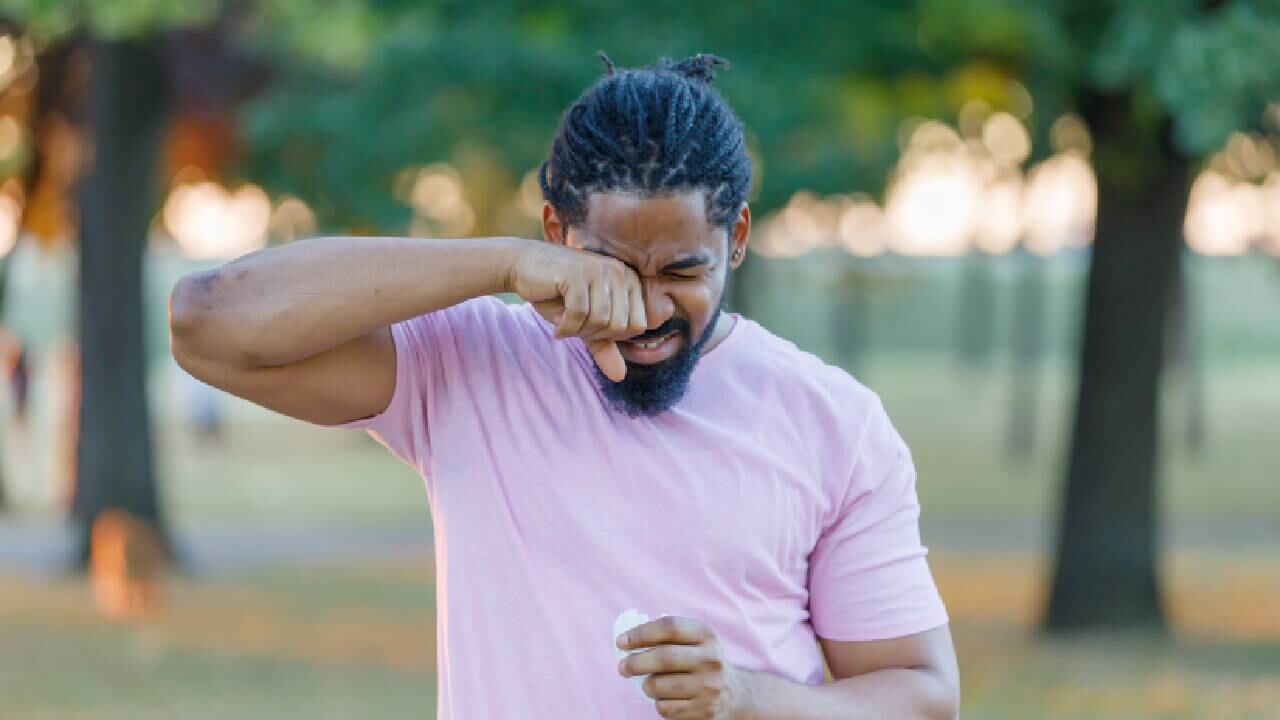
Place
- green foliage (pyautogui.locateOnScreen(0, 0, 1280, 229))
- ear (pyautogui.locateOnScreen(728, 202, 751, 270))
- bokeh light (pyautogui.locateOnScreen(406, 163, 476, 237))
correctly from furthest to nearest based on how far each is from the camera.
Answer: bokeh light (pyautogui.locateOnScreen(406, 163, 476, 237)), green foliage (pyautogui.locateOnScreen(0, 0, 1280, 229)), ear (pyautogui.locateOnScreen(728, 202, 751, 270))

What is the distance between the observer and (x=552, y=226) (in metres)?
2.53

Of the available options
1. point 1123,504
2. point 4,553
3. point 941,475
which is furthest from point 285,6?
point 941,475

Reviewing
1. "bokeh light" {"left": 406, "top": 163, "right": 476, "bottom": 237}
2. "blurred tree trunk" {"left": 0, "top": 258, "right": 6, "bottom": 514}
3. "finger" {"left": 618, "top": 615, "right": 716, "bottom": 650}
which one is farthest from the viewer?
"bokeh light" {"left": 406, "top": 163, "right": 476, "bottom": 237}

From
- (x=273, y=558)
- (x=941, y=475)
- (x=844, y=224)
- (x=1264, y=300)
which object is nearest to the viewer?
(x=273, y=558)

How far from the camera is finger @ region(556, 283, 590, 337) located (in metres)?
2.23

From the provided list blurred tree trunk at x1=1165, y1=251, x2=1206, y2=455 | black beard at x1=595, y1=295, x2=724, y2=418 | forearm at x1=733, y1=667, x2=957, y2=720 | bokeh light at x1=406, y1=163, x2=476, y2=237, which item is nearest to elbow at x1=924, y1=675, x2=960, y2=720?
forearm at x1=733, y1=667, x2=957, y2=720

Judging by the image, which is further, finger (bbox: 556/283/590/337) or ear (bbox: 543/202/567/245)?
ear (bbox: 543/202/567/245)

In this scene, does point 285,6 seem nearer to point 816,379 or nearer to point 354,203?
point 354,203

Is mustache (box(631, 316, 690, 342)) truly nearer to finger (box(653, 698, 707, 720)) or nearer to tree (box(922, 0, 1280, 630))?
finger (box(653, 698, 707, 720))

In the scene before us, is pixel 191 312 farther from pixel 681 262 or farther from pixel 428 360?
pixel 681 262

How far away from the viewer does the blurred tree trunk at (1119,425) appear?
10.8 metres

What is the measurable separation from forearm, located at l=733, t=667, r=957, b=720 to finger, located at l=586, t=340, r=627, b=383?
40 cm

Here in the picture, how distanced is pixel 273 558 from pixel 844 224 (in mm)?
21751

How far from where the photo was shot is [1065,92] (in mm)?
10469
